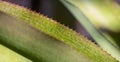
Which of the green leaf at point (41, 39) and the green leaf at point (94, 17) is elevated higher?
the green leaf at point (94, 17)

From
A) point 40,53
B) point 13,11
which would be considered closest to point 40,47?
point 40,53

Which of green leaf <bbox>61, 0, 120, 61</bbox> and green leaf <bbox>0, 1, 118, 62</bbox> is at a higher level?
green leaf <bbox>61, 0, 120, 61</bbox>

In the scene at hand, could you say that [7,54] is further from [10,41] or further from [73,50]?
[73,50]

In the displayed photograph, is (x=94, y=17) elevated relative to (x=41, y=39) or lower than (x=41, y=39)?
elevated
